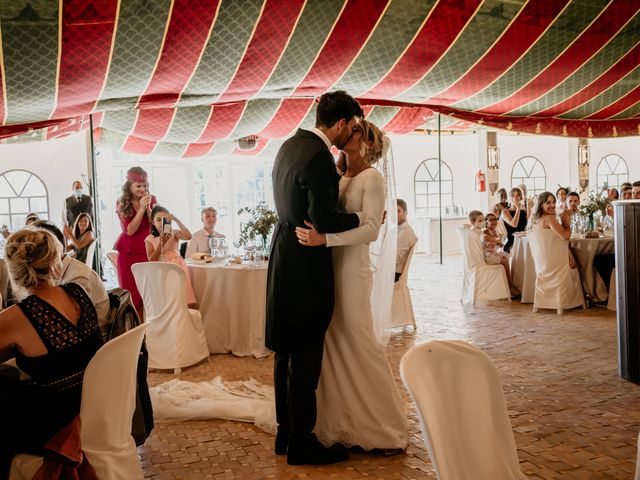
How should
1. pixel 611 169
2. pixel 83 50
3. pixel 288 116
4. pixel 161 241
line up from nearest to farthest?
pixel 83 50 < pixel 161 241 < pixel 288 116 < pixel 611 169

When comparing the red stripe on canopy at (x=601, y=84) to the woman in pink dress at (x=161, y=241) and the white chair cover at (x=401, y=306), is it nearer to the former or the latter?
the white chair cover at (x=401, y=306)

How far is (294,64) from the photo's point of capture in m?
5.97

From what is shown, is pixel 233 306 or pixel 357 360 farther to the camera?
pixel 233 306

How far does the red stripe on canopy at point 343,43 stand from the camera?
539cm

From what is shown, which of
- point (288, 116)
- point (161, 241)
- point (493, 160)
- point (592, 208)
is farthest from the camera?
point (493, 160)

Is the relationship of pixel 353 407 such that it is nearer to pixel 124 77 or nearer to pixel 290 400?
pixel 290 400

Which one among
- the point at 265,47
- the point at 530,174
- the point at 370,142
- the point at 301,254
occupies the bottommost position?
the point at 301,254

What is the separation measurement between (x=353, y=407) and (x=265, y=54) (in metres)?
3.50

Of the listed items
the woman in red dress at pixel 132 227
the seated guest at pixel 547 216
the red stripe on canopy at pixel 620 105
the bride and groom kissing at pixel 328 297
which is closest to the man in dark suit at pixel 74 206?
the woman in red dress at pixel 132 227

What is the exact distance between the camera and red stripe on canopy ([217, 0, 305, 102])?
5047 millimetres

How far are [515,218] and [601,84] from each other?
1930mm

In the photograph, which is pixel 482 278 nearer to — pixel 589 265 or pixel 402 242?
pixel 589 265

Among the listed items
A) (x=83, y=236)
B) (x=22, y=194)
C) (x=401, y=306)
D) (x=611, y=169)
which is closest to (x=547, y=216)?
(x=401, y=306)

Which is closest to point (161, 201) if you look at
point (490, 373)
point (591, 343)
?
point (591, 343)
